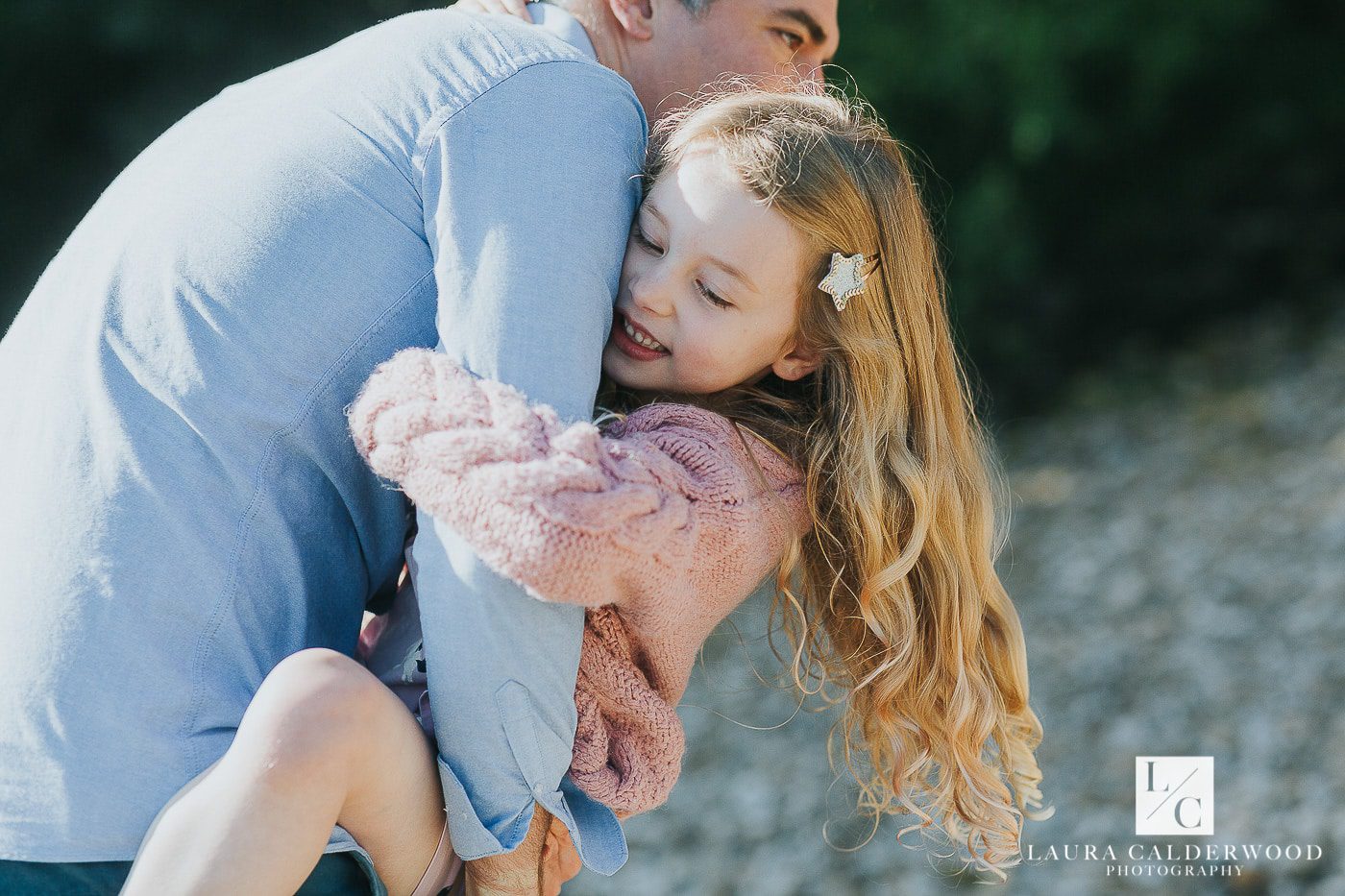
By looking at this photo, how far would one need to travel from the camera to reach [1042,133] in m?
5.98

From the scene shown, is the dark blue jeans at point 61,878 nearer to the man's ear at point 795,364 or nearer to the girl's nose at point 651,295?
the girl's nose at point 651,295

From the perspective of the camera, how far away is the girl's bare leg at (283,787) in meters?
1.40

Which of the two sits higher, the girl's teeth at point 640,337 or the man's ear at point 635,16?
the man's ear at point 635,16

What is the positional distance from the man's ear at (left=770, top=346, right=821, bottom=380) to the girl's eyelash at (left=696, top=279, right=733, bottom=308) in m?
0.16

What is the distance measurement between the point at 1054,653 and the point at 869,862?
1097 millimetres

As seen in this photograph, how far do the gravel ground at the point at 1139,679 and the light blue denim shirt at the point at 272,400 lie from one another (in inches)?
72.0

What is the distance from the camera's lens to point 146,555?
1492 mm

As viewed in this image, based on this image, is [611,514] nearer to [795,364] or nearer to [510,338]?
[510,338]

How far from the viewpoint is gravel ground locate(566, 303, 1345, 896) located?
400 cm

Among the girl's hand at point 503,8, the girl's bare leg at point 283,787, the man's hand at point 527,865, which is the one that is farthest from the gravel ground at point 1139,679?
the girl's bare leg at point 283,787

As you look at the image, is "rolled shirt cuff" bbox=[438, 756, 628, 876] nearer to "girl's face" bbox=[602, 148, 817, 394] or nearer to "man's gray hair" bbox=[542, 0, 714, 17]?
"girl's face" bbox=[602, 148, 817, 394]

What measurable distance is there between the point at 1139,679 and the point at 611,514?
136 inches

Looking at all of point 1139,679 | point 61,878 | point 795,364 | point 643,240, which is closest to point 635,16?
point 643,240

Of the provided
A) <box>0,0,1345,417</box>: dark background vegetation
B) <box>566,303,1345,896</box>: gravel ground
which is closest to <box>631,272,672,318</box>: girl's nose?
<box>566,303,1345,896</box>: gravel ground
